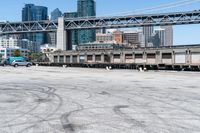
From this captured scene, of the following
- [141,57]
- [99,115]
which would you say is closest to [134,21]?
[141,57]

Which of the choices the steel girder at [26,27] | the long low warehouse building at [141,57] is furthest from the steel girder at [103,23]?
the long low warehouse building at [141,57]

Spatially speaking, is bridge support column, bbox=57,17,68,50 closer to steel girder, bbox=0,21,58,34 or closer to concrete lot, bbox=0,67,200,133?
steel girder, bbox=0,21,58,34

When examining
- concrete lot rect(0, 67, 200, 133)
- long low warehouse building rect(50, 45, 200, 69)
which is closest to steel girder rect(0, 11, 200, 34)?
long low warehouse building rect(50, 45, 200, 69)

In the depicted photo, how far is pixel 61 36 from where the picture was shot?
13688 centimetres

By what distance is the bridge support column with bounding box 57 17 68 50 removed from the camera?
133m

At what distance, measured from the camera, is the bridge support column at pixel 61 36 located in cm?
13341

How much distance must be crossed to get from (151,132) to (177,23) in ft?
386

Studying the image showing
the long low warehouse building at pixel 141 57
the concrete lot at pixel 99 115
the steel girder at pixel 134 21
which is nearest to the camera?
the concrete lot at pixel 99 115

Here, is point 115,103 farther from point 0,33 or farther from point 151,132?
point 0,33

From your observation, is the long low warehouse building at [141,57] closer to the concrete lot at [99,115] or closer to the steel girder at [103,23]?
the steel girder at [103,23]

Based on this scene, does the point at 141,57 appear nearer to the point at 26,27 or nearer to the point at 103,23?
the point at 103,23

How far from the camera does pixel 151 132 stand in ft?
34.2

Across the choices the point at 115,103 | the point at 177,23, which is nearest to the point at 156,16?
the point at 177,23

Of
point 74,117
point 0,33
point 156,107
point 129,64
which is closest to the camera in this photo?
point 74,117
